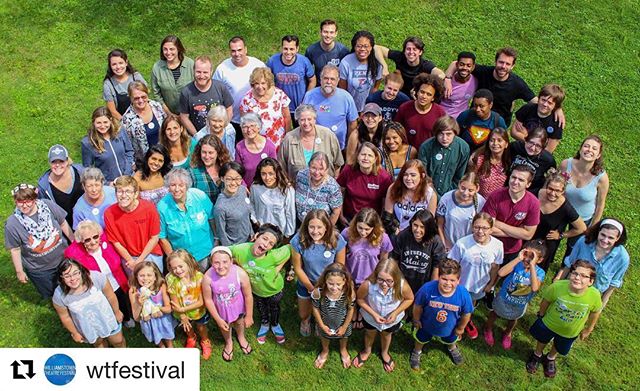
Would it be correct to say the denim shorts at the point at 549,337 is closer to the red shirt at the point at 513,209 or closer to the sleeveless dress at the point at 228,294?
the red shirt at the point at 513,209

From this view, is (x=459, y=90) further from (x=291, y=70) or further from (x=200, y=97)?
(x=200, y=97)

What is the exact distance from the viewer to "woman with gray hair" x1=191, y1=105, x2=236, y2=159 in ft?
25.3

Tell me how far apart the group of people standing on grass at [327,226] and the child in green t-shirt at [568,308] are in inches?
0.8

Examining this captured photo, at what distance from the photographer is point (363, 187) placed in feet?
24.2

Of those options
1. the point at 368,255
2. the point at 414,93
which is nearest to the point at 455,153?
the point at 414,93

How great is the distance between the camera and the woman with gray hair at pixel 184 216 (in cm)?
678

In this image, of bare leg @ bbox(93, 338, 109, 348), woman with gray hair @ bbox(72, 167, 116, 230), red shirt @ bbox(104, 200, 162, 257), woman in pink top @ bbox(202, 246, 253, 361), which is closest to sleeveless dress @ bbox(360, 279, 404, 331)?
woman in pink top @ bbox(202, 246, 253, 361)

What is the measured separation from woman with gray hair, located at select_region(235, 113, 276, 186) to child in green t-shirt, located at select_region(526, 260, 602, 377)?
3.82 m

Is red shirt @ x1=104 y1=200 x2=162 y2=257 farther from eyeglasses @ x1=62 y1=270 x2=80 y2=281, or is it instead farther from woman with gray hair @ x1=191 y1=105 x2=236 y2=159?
woman with gray hair @ x1=191 y1=105 x2=236 y2=159

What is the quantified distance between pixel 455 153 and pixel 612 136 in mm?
5166

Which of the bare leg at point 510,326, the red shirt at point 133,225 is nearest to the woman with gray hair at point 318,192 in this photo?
the red shirt at point 133,225

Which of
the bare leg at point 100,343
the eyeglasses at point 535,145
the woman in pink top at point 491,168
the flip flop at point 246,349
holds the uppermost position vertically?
the eyeglasses at point 535,145

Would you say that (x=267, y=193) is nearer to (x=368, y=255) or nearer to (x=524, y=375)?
(x=368, y=255)

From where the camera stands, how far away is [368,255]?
675 centimetres
